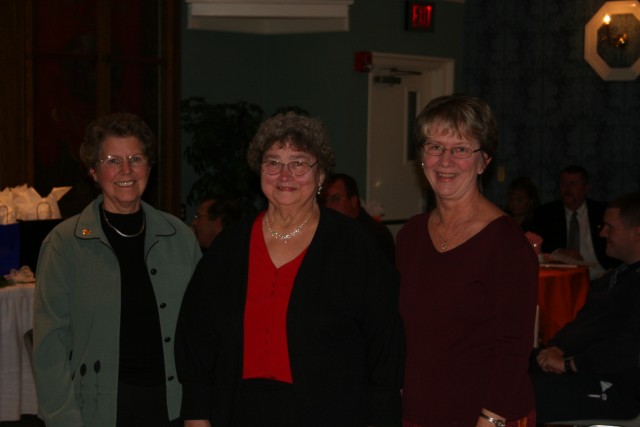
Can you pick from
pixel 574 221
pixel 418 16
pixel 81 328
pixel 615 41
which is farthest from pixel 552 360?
pixel 615 41

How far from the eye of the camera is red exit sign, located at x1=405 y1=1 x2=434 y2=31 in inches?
322

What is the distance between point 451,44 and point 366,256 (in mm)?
6778

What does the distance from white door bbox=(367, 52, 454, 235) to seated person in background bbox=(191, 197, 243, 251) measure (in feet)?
11.2

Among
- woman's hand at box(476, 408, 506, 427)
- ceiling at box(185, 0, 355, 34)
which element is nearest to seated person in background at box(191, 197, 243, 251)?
woman's hand at box(476, 408, 506, 427)

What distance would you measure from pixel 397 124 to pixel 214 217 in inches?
161

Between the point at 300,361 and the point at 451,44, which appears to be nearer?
the point at 300,361

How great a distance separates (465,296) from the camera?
7.39ft

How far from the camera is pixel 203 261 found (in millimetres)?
2414

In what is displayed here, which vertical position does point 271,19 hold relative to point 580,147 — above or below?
above

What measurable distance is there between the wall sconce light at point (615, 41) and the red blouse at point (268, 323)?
22.3 feet

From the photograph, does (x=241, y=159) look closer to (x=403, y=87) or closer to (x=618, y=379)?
(x=403, y=87)

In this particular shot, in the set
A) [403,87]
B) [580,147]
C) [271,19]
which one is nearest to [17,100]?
[271,19]

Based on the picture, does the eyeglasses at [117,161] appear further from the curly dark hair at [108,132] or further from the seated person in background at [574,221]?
the seated person in background at [574,221]

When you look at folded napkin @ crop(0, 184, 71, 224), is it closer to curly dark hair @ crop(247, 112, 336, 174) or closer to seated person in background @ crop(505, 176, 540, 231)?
curly dark hair @ crop(247, 112, 336, 174)
